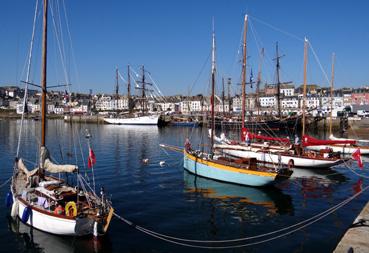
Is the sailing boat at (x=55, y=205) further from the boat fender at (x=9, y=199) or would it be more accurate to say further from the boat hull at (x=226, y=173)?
the boat hull at (x=226, y=173)

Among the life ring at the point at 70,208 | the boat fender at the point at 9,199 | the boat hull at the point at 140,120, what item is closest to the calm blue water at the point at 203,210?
the boat fender at the point at 9,199

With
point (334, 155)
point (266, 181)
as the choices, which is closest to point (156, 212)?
point (266, 181)

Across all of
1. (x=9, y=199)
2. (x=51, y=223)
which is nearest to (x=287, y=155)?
(x=9, y=199)

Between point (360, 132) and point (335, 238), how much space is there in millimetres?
67774

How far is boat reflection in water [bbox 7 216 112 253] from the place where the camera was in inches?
548

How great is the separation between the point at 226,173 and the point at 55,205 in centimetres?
1365

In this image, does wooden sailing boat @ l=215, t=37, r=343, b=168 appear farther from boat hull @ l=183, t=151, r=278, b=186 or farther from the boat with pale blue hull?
boat hull @ l=183, t=151, r=278, b=186

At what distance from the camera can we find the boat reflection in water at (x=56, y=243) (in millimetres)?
13910

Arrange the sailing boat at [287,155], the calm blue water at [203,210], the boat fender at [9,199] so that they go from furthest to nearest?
the sailing boat at [287,155] → the boat fender at [9,199] → the calm blue water at [203,210]

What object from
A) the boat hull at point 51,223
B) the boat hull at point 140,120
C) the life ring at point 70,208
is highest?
the boat hull at point 140,120

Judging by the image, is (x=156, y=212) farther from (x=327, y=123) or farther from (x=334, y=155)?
(x=327, y=123)

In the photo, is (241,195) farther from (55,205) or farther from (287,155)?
(287,155)

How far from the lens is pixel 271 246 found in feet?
47.6

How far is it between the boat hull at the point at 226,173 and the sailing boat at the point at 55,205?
11.4 metres
